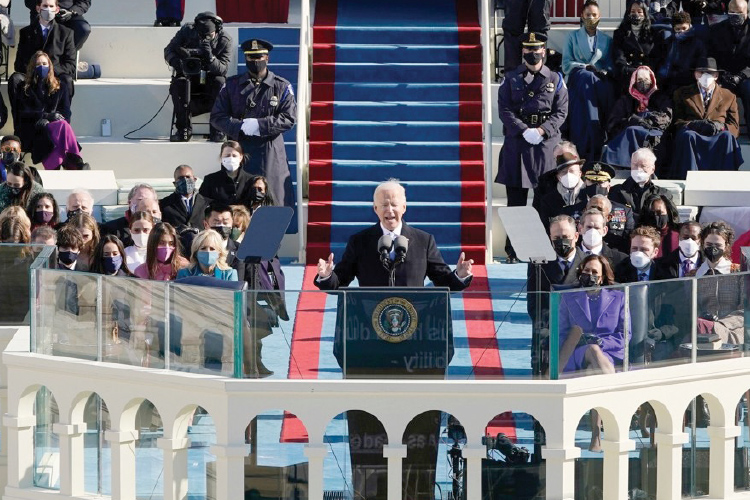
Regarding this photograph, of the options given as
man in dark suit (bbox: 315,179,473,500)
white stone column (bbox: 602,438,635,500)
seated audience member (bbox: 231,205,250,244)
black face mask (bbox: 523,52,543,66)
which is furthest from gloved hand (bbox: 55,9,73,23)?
white stone column (bbox: 602,438,635,500)

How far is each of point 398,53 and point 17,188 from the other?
6064 mm

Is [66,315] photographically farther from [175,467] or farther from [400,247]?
[400,247]

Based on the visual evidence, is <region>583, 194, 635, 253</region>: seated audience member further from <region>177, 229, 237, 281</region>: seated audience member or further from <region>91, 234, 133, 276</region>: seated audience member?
<region>91, 234, 133, 276</region>: seated audience member

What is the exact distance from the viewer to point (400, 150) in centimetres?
2591

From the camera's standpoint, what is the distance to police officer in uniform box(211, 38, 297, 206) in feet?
79.7

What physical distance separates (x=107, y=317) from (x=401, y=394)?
8.61ft

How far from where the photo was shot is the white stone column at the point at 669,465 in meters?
19.2

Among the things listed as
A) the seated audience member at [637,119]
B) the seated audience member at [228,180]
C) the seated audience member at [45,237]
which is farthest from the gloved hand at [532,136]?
the seated audience member at [45,237]

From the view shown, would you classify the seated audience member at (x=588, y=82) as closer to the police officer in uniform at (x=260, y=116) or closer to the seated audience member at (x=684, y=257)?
the police officer in uniform at (x=260, y=116)

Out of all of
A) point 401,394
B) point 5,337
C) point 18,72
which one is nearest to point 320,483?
point 401,394

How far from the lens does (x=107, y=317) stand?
19.4 meters

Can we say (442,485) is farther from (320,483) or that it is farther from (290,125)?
(290,125)

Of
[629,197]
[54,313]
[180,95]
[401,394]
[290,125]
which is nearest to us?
[401,394]

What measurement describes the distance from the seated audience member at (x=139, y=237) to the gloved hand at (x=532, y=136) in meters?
5.00
